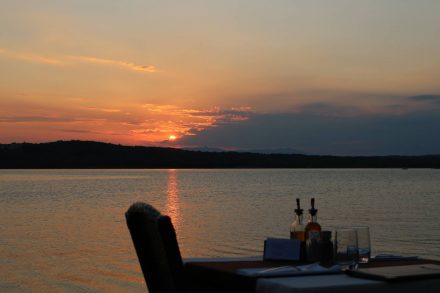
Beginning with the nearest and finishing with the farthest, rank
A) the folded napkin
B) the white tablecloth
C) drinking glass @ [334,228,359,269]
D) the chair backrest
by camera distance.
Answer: the white tablecloth < the folded napkin < the chair backrest < drinking glass @ [334,228,359,269]

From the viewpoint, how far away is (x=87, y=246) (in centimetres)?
1825

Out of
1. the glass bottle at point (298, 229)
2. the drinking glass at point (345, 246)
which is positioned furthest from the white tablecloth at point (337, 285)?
the glass bottle at point (298, 229)

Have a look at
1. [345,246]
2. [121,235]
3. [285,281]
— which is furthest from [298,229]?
[121,235]

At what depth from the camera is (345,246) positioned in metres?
3.19

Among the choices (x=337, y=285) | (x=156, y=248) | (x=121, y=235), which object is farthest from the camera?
(x=121, y=235)

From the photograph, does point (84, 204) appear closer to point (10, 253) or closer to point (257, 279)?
point (10, 253)

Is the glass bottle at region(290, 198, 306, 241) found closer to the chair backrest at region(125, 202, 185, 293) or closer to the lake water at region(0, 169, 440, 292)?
the chair backrest at region(125, 202, 185, 293)

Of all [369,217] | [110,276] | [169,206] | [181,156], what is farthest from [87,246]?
[181,156]

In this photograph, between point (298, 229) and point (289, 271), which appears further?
point (298, 229)

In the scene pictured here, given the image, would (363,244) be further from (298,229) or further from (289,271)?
(289,271)

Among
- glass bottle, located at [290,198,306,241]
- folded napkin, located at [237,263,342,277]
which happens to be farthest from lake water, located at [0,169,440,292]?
folded napkin, located at [237,263,342,277]

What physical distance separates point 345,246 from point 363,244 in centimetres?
11

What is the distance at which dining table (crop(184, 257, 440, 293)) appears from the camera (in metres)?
2.62

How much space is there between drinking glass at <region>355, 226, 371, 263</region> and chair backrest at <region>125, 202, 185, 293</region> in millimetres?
827
